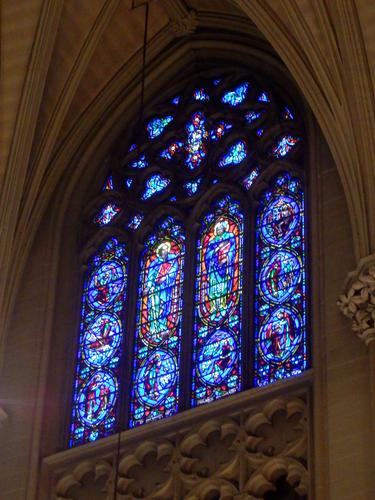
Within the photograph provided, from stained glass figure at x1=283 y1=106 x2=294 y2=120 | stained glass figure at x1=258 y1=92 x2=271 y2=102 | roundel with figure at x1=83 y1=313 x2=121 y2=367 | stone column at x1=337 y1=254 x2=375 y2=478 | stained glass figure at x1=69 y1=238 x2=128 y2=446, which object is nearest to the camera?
stone column at x1=337 y1=254 x2=375 y2=478

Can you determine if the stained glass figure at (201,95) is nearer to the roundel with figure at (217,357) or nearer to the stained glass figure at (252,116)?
the stained glass figure at (252,116)

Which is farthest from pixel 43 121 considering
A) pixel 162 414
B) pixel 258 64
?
pixel 162 414

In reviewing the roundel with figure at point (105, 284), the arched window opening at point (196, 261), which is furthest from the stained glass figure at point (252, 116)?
the roundel with figure at point (105, 284)

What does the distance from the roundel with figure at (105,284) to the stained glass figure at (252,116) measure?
2477 millimetres

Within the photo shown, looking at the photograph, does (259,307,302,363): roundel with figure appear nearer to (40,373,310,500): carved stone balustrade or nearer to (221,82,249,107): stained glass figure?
(40,373,310,500): carved stone balustrade

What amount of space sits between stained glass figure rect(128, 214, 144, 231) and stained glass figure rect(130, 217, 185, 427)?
34 cm

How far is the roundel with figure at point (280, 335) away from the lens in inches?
732

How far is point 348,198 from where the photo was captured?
60.0 ft

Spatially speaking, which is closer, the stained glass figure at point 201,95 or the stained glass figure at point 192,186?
the stained glass figure at point 192,186

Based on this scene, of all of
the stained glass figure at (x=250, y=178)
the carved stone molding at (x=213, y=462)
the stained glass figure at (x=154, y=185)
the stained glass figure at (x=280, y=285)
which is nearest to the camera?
the carved stone molding at (x=213, y=462)

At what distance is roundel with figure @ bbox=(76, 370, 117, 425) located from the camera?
1959 centimetres

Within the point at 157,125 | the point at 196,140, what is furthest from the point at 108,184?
the point at 196,140

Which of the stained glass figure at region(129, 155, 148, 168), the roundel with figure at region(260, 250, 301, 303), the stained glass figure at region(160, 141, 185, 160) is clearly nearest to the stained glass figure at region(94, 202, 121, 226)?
the stained glass figure at region(129, 155, 148, 168)

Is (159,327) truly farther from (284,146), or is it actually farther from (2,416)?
(284,146)
